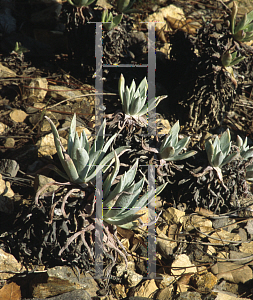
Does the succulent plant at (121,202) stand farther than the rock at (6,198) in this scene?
No

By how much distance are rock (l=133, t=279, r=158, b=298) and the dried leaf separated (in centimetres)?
74

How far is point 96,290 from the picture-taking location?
6.06 ft

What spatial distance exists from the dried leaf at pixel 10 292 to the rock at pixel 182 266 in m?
1.02

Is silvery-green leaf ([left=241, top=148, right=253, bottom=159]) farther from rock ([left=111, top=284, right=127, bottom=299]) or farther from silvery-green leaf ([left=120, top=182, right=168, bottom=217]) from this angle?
rock ([left=111, top=284, right=127, bottom=299])

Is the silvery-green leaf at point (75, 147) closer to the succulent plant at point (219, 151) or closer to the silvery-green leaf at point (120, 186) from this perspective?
the silvery-green leaf at point (120, 186)

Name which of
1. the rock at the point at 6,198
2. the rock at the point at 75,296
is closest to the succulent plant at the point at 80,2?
the rock at the point at 6,198

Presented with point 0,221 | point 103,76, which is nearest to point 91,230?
point 0,221

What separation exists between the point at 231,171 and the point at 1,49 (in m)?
2.79

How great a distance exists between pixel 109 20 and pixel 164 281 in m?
2.36

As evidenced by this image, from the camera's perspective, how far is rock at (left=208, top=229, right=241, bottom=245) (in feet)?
7.47

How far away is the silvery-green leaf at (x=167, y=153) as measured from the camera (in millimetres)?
2028

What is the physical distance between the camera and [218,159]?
2.17 metres

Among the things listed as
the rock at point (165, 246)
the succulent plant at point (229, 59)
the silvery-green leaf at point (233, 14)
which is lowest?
the rock at point (165, 246)

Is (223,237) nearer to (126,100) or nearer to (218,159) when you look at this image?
(218,159)
